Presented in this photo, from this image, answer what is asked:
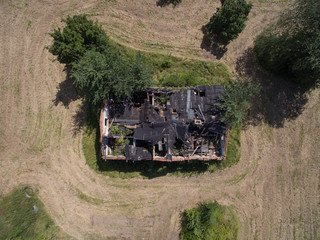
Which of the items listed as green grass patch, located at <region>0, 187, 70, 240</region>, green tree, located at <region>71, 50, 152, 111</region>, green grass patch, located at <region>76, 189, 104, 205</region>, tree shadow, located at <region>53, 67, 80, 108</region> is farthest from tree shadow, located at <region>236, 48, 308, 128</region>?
green grass patch, located at <region>0, 187, 70, 240</region>

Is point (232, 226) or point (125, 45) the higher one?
point (125, 45)

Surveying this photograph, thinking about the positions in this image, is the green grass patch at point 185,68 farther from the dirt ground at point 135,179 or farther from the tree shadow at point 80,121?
the tree shadow at point 80,121

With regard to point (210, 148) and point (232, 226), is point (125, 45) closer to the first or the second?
point (210, 148)

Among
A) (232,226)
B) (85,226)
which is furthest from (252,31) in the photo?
(85,226)

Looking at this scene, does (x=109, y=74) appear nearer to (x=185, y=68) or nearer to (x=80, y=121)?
(x=80, y=121)

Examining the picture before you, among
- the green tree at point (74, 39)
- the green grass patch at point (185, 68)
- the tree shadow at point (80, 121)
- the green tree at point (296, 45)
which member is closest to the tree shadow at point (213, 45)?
the green grass patch at point (185, 68)

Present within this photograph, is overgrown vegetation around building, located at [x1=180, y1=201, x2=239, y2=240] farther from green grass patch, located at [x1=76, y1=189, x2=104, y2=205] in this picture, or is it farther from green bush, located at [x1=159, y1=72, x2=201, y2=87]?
green bush, located at [x1=159, y1=72, x2=201, y2=87]
